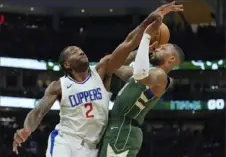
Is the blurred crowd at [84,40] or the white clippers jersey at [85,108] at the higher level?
the blurred crowd at [84,40]

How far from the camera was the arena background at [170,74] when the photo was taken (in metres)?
24.0

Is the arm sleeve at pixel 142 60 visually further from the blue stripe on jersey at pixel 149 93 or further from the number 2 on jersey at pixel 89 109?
the number 2 on jersey at pixel 89 109

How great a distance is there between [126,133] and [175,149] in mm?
17848

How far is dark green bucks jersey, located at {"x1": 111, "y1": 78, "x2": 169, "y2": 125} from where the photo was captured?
437 centimetres

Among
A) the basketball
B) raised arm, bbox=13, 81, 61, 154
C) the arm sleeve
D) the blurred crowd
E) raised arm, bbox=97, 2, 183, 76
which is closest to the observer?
the arm sleeve

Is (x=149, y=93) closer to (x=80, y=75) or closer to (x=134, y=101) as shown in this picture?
(x=134, y=101)

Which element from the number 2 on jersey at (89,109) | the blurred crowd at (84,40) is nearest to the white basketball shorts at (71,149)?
the number 2 on jersey at (89,109)

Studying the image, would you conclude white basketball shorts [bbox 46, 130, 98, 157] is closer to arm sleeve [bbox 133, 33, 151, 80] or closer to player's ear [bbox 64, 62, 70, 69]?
player's ear [bbox 64, 62, 70, 69]

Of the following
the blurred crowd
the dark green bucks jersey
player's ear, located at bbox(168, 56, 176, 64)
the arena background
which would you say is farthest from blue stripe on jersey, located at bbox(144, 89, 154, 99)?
the blurred crowd

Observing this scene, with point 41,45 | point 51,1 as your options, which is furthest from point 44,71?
point 51,1

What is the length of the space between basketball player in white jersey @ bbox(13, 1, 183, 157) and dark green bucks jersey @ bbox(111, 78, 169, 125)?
170 millimetres

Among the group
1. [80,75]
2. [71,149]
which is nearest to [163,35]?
[80,75]

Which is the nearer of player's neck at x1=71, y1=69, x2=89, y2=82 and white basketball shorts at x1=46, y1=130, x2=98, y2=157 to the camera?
white basketball shorts at x1=46, y1=130, x2=98, y2=157

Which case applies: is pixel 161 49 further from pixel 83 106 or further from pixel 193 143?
pixel 193 143
